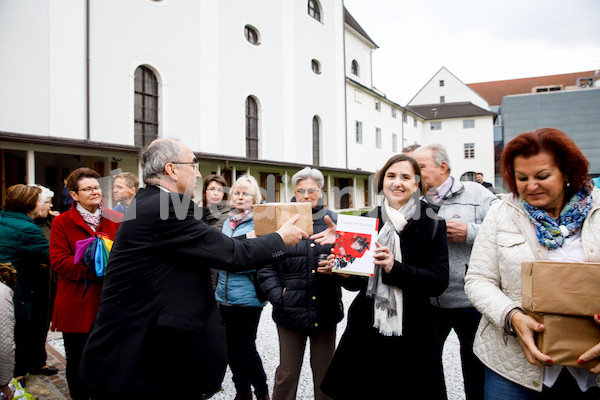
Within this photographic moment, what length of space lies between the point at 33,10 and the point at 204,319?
14116mm

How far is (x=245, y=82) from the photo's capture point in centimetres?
1983

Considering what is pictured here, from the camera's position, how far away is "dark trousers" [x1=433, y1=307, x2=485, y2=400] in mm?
3020

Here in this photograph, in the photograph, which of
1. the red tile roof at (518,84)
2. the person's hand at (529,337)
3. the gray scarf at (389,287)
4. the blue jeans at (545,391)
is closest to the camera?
the person's hand at (529,337)

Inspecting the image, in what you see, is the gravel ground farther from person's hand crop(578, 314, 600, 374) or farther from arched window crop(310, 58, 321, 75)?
arched window crop(310, 58, 321, 75)

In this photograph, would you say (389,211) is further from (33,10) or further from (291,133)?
(291,133)

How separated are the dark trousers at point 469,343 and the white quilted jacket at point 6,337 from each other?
318 centimetres

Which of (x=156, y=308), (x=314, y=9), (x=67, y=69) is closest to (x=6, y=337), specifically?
(x=156, y=308)

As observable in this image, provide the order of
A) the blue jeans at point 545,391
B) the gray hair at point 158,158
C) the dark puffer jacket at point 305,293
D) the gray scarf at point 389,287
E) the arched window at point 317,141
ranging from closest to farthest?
the blue jeans at point 545,391 → the gray hair at point 158,158 → the gray scarf at point 389,287 → the dark puffer jacket at point 305,293 → the arched window at point 317,141

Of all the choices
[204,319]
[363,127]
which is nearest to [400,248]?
[204,319]

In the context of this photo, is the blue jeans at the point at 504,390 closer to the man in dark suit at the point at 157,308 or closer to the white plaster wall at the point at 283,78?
the man in dark suit at the point at 157,308

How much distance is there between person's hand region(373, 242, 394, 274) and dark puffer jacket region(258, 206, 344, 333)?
0.69m

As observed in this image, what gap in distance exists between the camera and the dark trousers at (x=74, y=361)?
11.0 feet

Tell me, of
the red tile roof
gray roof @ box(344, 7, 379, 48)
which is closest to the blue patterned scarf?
gray roof @ box(344, 7, 379, 48)

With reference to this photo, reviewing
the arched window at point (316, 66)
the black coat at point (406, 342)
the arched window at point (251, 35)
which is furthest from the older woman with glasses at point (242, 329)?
the arched window at point (316, 66)
